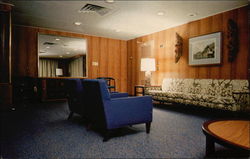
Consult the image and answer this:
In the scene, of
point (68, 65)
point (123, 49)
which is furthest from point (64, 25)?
point (123, 49)

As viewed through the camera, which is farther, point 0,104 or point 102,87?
point 0,104

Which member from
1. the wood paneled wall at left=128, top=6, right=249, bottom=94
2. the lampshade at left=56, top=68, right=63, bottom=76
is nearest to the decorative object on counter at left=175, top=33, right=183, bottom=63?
the wood paneled wall at left=128, top=6, right=249, bottom=94

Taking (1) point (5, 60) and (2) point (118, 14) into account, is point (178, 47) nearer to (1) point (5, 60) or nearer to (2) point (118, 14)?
(2) point (118, 14)

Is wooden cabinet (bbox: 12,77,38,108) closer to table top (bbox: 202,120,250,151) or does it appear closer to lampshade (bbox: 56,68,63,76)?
lampshade (bbox: 56,68,63,76)

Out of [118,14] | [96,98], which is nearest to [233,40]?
[118,14]

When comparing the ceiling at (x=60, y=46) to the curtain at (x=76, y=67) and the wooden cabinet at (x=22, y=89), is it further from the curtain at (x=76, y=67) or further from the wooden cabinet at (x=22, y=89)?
the wooden cabinet at (x=22, y=89)

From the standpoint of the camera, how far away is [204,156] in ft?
6.30

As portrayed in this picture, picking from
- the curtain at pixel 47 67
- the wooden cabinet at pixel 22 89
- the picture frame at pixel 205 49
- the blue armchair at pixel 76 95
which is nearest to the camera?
the blue armchair at pixel 76 95

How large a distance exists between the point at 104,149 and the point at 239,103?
287 centimetres

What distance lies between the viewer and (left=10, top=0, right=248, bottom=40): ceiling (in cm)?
396

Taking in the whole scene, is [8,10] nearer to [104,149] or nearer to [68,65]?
[68,65]

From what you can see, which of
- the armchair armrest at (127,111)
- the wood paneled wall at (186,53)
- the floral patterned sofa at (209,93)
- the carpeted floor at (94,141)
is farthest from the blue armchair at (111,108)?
the wood paneled wall at (186,53)

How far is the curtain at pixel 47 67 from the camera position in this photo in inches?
239

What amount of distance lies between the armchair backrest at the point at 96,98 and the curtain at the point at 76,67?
13.4 ft
